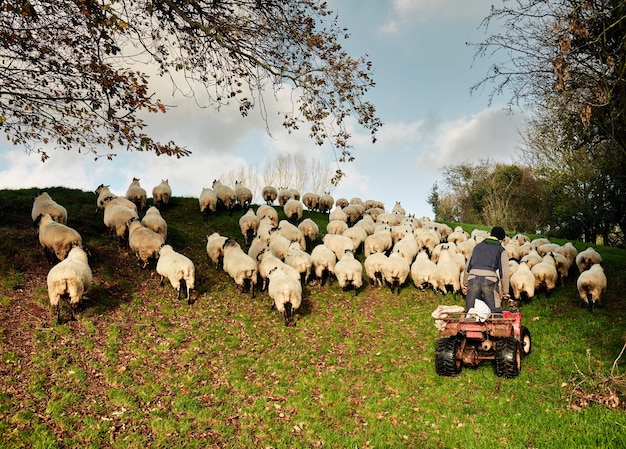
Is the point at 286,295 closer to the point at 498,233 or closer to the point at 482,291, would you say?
the point at 482,291

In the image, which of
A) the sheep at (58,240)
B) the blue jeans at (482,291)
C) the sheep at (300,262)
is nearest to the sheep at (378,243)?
the sheep at (300,262)

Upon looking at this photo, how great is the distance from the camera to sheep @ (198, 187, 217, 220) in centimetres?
2200

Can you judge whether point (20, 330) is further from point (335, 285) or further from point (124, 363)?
point (335, 285)

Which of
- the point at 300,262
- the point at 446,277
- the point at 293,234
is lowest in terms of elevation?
the point at 446,277

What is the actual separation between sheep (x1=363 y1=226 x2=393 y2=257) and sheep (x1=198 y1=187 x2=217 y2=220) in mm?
8334

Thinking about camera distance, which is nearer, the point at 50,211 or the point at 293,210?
the point at 50,211

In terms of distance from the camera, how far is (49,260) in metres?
13.3

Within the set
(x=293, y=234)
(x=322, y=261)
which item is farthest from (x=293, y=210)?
(x=322, y=261)

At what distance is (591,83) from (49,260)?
53.9 feet

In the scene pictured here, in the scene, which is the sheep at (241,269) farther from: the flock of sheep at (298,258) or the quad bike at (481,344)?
the quad bike at (481,344)

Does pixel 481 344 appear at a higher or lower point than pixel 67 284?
lower

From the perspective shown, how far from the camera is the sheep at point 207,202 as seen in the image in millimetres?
22000

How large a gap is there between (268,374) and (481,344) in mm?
4681

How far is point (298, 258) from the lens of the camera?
15445mm
